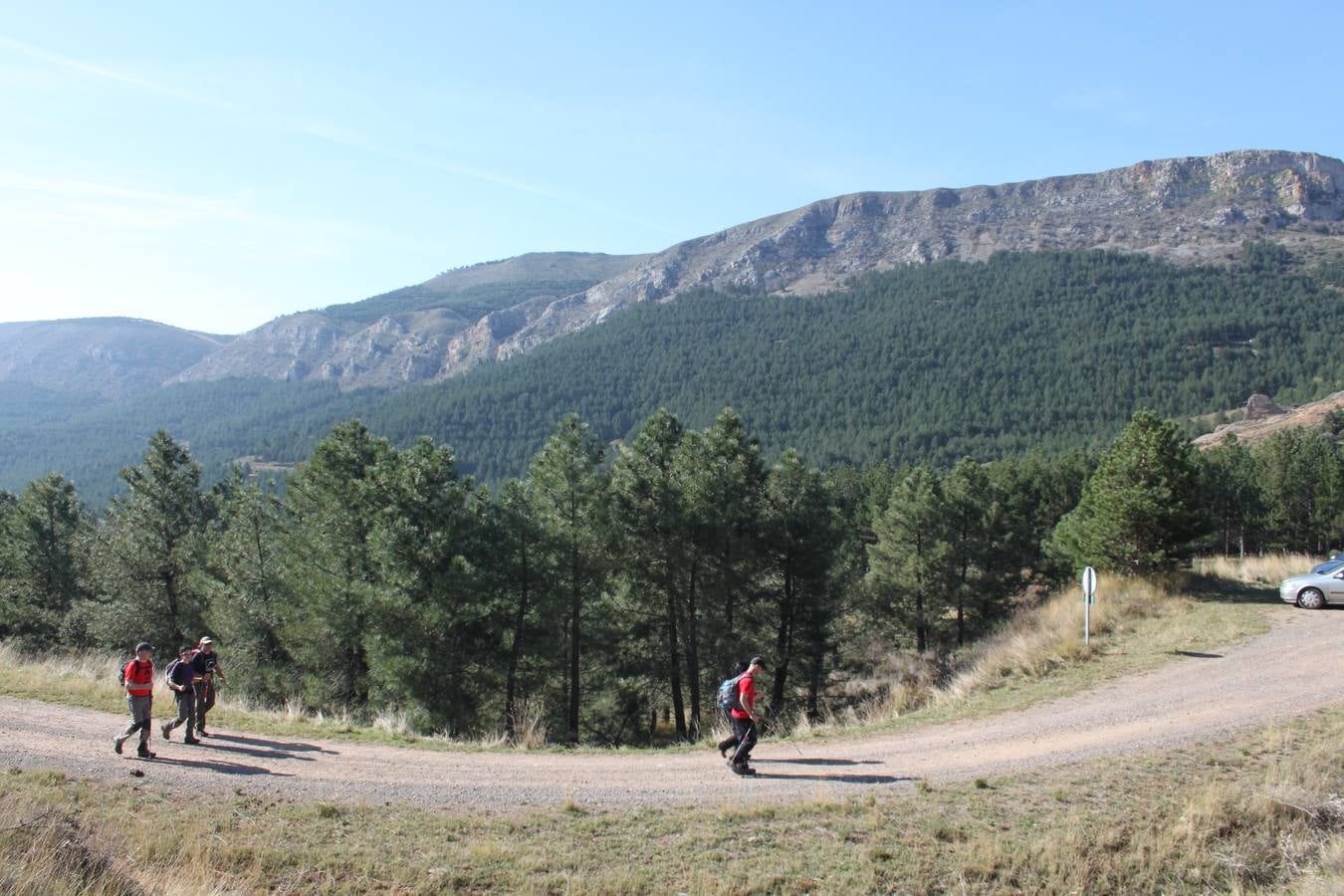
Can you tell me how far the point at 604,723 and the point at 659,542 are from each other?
8.47 m

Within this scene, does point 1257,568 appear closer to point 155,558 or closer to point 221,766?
point 221,766

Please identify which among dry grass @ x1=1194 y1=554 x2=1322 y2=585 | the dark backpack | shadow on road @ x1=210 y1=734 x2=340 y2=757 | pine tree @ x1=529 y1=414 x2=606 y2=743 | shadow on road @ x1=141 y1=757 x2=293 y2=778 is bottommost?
shadow on road @ x1=210 y1=734 x2=340 y2=757

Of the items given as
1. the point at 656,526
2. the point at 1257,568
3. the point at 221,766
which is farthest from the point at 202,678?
the point at 1257,568

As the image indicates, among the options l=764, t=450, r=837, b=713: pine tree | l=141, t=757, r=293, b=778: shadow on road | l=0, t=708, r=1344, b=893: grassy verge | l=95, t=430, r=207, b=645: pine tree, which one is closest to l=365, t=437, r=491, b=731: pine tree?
l=141, t=757, r=293, b=778: shadow on road

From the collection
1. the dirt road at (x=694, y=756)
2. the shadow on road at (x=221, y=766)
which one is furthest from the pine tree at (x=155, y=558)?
the shadow on road at (x=221, y=766)

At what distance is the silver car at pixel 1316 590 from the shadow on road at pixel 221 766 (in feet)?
74.6

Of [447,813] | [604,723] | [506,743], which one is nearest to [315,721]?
[506,743]

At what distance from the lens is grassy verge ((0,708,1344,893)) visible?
24.0ft

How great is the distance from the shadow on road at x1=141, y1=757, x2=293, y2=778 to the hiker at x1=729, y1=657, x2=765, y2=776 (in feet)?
20.5

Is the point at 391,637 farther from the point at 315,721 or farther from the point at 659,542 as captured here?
the point at 659,542

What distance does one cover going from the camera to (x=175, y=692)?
469 inches

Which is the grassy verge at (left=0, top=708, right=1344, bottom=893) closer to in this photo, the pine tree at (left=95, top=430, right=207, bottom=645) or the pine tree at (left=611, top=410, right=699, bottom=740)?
the pine tree at (left=611, top=410, right=699, bottom=740)

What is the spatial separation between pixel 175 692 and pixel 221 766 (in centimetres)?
195

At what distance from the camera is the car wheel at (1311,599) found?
18672 millimetres
